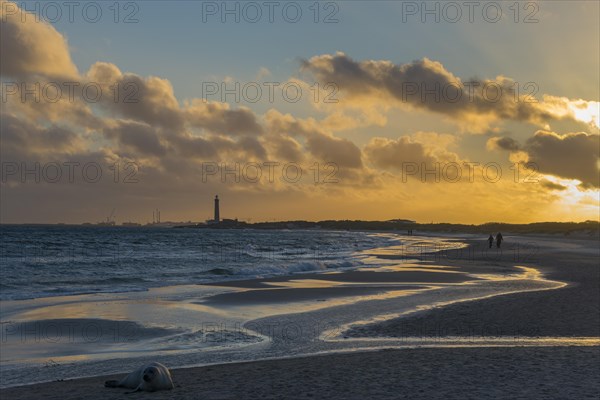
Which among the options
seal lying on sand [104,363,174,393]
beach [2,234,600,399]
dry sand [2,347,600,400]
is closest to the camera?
dry sand [2,347,600,400]

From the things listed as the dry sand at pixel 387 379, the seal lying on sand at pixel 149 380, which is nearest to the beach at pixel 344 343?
the dry sand at pixel 387 379

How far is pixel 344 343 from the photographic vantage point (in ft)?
42.8

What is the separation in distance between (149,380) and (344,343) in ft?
17.4

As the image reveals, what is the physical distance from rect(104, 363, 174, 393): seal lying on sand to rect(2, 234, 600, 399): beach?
171mm

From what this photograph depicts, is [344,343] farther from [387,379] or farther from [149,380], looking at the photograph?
[149,380]

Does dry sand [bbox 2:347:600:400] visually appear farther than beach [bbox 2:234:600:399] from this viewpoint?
No

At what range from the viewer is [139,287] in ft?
→ 87.4

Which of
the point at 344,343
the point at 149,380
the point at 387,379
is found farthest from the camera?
the point at 344,343

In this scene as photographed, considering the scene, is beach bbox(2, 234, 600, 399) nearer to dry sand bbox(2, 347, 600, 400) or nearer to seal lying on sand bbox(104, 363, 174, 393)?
dry sand bbox(2, 347, 600, 400)

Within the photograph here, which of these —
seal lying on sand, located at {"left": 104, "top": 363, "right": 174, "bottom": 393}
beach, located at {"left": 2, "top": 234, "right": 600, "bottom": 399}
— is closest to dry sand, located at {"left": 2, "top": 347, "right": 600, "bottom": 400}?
beach, located at {"left": 2, "top": 234, "right": 600, "bottom": 399}

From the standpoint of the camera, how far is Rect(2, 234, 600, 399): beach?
29.7 ft

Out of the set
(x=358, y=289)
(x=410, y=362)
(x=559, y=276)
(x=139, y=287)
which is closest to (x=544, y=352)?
(x=410, y=362)

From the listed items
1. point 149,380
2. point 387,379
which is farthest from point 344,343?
point 149,380

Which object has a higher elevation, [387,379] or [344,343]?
[387,379]
